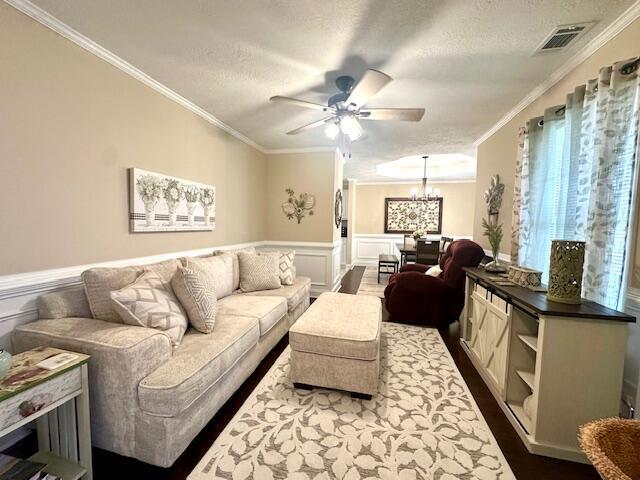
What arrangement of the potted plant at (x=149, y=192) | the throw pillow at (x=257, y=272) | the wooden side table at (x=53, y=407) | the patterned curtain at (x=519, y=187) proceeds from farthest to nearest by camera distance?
the throw pillow at (x=257, y=272), the patterned curtain at (x=519, y=187), the potted plant at (x=149, y=192), the wooden side table at (x=53, y=407)

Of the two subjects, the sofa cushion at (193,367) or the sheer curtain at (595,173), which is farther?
the sheer curtain at (595,173)

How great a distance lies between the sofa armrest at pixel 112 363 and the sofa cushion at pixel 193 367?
0.24 ft

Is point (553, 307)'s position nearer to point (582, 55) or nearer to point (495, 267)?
point (495, 267)

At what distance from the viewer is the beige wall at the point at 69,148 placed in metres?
1.56

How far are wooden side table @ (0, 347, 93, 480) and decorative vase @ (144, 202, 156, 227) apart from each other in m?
1.27

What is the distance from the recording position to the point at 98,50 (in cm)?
195

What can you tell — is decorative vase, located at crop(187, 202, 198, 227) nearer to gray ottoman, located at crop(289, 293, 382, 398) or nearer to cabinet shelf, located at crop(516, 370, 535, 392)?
gray ottoman, located at crop(289, 293, 382, 398)

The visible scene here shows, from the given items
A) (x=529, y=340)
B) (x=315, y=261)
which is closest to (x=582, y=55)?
(x=529, y=340)

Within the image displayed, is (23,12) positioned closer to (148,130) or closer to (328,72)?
(148,130)

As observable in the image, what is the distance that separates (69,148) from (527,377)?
345 cm

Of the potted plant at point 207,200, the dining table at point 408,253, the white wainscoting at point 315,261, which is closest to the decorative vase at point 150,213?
the potted plant at point 207,200

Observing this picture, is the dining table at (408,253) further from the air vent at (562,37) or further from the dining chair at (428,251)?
the air vent at (562,37)

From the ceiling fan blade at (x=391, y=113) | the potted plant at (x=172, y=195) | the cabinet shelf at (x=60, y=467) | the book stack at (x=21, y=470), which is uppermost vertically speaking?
the ceiling fan blade at (x=391, y=113)

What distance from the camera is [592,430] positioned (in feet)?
2.94
